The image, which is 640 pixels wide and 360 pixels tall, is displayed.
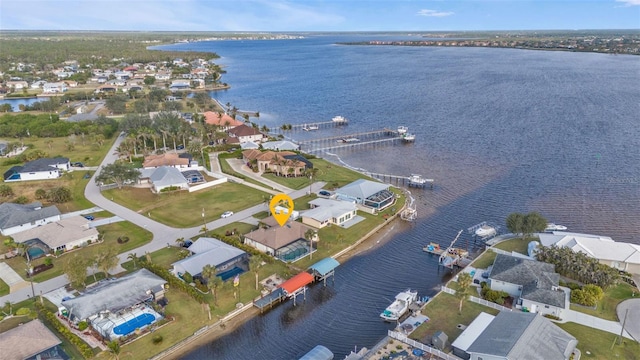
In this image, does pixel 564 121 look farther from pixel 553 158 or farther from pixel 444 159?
pixel 444 159

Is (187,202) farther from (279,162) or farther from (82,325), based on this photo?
(82,325)

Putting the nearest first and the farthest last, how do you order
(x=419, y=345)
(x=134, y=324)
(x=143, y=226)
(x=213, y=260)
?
(x=419, y=345), (x=134, y=324), (x=213, y=260), (x=143, y=226)

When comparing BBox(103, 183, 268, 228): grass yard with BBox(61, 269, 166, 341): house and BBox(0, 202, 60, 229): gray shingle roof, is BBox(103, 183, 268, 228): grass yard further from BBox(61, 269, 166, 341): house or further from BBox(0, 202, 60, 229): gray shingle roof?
BBox(61, 269, 166, 341): house

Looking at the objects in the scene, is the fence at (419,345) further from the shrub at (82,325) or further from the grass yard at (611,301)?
the shrub at (82,325)

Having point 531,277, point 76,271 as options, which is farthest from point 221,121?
point 531,277

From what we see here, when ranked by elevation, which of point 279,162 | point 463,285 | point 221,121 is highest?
point 221,121

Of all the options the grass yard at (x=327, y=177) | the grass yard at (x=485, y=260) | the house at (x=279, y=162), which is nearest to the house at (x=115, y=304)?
the grass yard at (x=327, y=177)

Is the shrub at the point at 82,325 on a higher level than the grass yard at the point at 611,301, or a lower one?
lower

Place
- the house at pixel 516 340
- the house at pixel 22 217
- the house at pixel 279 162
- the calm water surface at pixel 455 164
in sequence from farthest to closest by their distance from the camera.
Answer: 1. the house at pixel 279 162
2. the house at pixel 22 217
3. the calm water surface at pixel 455 164
4. the house at pixel 516 340
